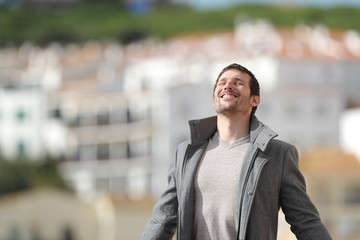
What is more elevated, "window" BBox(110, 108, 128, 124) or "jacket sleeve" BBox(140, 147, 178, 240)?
"jacket sleeve" BBox(140, 147, 178, 240)

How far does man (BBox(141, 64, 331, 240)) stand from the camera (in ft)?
16.1

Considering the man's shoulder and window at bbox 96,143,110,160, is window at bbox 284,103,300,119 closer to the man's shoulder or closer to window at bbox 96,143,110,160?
window at bbox 96,143,110,160

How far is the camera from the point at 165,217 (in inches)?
201

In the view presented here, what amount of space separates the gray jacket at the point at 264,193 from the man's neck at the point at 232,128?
6 cm

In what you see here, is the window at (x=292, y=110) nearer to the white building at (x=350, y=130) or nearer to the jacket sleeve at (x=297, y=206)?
the white building at (x=350, y=130)

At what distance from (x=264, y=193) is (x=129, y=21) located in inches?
6057

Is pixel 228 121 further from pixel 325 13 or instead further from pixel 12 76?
pixel 325 13

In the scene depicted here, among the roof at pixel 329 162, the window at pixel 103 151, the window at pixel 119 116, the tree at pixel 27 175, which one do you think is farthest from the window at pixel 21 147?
the roof at pixel 329 162

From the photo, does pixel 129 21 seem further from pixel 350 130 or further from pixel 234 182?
pixel 234 182

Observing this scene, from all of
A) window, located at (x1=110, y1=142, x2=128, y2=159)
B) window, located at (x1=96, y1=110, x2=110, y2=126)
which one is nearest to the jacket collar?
window, located at (x1=110, y1=142, x2=128, y2=159)

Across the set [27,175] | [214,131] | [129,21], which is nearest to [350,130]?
[27,175]

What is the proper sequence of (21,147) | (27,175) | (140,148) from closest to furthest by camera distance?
(140,148)
(27,175)
(21,147)

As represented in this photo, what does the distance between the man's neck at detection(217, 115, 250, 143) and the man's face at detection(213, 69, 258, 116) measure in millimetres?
35

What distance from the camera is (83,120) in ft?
269
